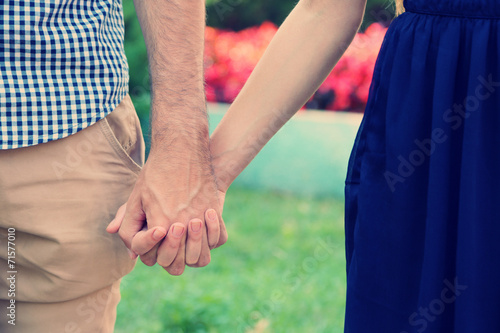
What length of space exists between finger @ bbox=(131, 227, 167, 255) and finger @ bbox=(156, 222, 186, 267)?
0.06 feet

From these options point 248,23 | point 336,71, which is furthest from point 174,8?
point 248,23

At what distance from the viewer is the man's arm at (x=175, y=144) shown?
56.8 inches

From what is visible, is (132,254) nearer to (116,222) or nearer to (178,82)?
(116,222)

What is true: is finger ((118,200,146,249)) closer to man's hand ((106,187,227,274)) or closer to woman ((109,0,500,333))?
man's hand ((106,187,227,274))

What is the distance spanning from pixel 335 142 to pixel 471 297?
167 inches

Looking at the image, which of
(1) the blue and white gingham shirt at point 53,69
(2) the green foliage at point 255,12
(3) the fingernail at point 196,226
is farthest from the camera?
(2) the green foliage at point 255,12

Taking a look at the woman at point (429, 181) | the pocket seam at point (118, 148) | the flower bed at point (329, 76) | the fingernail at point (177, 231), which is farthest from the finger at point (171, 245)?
the flower bed at point (329, 76)

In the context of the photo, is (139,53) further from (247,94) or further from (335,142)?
(247,94)

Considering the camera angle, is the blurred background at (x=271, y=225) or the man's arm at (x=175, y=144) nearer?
the man's arm at (x=175, y=144)

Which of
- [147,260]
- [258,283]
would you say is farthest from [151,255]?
[258,283]

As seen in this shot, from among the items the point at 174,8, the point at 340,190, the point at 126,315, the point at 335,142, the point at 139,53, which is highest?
the point at 174,8

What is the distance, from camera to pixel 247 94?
153 cm

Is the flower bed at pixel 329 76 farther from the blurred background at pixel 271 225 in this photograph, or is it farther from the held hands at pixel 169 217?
the held hands at pixel 169 217

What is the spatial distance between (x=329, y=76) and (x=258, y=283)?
2.58m
